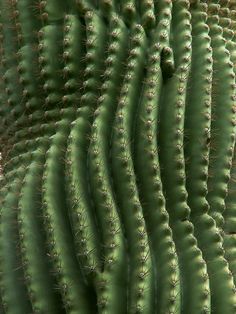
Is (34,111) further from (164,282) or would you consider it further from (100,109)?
(164,282)

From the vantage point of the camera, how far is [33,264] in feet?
7.64

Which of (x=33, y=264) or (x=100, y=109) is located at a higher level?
(x=100, y=109)

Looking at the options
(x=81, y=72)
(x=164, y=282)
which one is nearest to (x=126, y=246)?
(x=164, y=282)

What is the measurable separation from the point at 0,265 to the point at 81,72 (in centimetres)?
83

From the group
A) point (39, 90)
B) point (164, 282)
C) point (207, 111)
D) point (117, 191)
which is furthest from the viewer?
point (39, 90)

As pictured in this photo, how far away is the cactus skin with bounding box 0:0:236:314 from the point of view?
2246 mm

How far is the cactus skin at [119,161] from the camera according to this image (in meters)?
2.25

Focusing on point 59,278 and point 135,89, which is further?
point 135,89

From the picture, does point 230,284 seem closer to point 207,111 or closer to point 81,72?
point 207,111

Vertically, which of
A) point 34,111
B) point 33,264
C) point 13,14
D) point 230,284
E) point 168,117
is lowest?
point 230,284

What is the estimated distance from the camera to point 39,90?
277 cm

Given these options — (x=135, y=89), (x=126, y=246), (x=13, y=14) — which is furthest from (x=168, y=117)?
(x=13, y=14)

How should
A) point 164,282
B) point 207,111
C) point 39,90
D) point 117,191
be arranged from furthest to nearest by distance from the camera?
1. point 39,90
2. point 207,111
3. point 117,191
4. point 164,282

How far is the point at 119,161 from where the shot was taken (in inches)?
92.7
